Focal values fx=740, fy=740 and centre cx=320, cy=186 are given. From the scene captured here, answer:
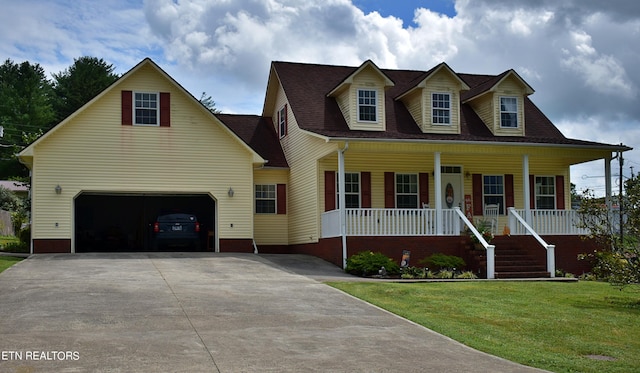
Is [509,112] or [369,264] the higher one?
[509,112]

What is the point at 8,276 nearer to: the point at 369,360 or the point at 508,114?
the point at 369,360

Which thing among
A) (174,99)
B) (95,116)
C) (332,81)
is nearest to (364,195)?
(332,81)

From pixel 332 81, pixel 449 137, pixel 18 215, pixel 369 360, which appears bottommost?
pixel 369 360

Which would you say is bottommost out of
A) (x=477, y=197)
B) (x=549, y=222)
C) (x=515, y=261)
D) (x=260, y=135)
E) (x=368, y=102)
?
(x=515, y=261)

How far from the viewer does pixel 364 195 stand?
26.2 meters

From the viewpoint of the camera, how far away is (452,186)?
26.9 m

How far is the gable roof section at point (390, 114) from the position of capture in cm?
2462

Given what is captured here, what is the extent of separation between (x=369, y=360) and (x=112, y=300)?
5948mm

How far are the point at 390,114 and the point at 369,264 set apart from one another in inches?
317

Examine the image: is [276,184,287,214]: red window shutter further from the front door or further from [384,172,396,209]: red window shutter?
the front door

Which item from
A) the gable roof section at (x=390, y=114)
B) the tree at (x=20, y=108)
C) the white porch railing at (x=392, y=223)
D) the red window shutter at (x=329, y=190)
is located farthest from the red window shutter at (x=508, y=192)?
the tree at (x=20, y=108)

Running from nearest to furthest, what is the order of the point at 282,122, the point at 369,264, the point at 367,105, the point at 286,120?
the point at 369,264, the point at 367,105, the point at 286,120, the point at 282,122

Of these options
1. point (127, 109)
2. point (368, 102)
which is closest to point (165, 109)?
point (127, 109)

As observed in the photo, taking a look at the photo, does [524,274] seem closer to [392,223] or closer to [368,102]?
[392,223]
